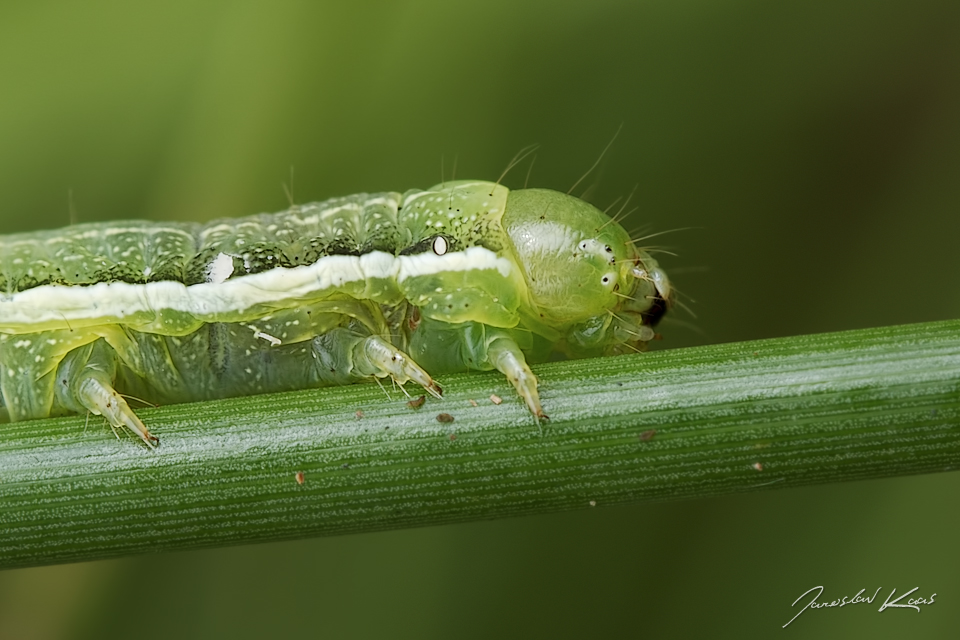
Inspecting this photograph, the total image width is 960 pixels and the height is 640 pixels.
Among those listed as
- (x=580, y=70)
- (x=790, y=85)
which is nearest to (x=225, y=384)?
(x=580, y=70)

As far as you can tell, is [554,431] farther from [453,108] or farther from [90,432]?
[453,108]

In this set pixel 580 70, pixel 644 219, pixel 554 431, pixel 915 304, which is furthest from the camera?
pixel 644 219

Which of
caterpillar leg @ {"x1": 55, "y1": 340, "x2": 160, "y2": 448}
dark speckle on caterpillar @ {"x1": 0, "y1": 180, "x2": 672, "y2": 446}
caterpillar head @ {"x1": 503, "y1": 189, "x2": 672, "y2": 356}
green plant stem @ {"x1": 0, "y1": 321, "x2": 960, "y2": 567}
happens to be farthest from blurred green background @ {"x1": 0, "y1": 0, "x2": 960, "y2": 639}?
green plant stem @ {"x1": 0, "y1": 321, "x2": 960, "y2": 567}

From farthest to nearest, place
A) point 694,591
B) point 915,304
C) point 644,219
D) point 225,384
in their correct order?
point 644,219 → point 915,304 → point 694,591 → point 225,384

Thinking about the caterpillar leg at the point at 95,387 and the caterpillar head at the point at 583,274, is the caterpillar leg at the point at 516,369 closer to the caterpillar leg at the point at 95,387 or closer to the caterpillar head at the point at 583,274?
the caterpillar head at the point at 583,274

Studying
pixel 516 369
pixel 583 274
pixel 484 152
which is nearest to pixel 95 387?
pixel 516 369

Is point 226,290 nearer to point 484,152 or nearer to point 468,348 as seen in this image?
point 468,348
